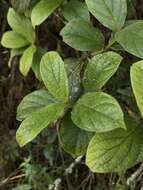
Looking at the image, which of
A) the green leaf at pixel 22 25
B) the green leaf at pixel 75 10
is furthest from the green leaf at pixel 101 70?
the green leaf at pixel 22 25

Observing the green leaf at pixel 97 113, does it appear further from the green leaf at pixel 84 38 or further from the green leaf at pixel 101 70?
the green leaf at pixel 84 38

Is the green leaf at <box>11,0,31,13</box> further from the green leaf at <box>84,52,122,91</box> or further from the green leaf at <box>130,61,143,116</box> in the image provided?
the green leaf at <box>130,61,143,116</box>

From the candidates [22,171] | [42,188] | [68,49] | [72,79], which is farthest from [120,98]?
[22,171]

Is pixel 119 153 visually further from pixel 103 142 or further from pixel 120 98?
pixel 120 98

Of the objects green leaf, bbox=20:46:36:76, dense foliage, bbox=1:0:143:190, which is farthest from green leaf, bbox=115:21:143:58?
green leaf, bbox=20:46:36:76

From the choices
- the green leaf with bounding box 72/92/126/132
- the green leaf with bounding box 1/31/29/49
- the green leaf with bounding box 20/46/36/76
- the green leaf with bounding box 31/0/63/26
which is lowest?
the green leaf with bounding box 20/46/36/76

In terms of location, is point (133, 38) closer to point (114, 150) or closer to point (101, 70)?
point (101, 70)
